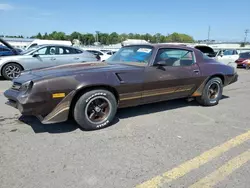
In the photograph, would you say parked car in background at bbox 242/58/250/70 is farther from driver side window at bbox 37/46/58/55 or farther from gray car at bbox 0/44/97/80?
driver side window at bbox 37/46/58/55

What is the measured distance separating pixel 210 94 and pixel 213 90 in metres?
0.14

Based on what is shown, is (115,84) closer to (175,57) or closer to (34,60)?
(175,57)

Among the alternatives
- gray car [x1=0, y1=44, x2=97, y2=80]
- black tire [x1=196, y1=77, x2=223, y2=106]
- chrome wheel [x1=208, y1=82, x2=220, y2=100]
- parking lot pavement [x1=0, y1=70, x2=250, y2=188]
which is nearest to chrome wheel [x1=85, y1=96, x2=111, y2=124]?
parking lot pavement [x1=0, y1=70, x2=250, y2=188]

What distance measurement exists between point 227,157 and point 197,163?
46 cm

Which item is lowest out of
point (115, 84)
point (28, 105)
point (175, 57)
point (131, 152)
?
point (131, 152)

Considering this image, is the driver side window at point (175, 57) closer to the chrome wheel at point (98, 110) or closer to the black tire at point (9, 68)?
the chrome wheel at point (98, 110)

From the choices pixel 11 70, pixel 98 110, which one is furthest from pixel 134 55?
pixel 11 70

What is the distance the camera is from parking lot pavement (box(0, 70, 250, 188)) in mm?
2607

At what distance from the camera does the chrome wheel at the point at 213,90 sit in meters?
5.64

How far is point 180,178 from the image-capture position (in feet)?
8.67

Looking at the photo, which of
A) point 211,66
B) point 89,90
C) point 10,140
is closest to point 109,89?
point 89,90

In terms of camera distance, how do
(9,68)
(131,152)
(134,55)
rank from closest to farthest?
(131,152) → (134,55) → (9,68)

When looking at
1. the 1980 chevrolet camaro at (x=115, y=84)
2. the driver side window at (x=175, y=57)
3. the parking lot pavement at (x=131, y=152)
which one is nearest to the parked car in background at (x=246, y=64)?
the 1980 chevrolet camaro at (x=115, y=84)

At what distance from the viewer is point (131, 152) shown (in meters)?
3.25
